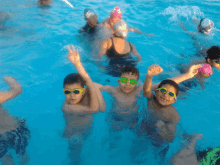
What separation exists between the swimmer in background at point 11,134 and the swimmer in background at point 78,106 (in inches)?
34.4

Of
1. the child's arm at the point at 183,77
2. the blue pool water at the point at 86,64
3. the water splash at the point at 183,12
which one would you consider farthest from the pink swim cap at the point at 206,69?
the water splash at the point at 183,12

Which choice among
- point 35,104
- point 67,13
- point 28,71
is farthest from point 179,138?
point 67,13

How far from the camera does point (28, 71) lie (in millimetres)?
5438

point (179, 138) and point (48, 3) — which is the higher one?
point (48, 3)

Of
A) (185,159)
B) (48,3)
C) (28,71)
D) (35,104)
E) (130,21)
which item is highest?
(48,3)

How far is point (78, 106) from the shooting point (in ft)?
11.5

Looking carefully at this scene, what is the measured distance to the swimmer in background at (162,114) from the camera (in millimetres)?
3512

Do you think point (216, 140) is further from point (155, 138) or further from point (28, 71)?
point (28, 71)

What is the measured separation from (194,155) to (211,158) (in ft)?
1.44

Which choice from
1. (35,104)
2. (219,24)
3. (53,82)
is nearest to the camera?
(35,104)

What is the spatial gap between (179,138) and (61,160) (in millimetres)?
2589

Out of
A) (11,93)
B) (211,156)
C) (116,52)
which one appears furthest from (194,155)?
(11,93)

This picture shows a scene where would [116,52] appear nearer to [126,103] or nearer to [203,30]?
[126,103]

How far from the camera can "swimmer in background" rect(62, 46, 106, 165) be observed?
3330 mm
